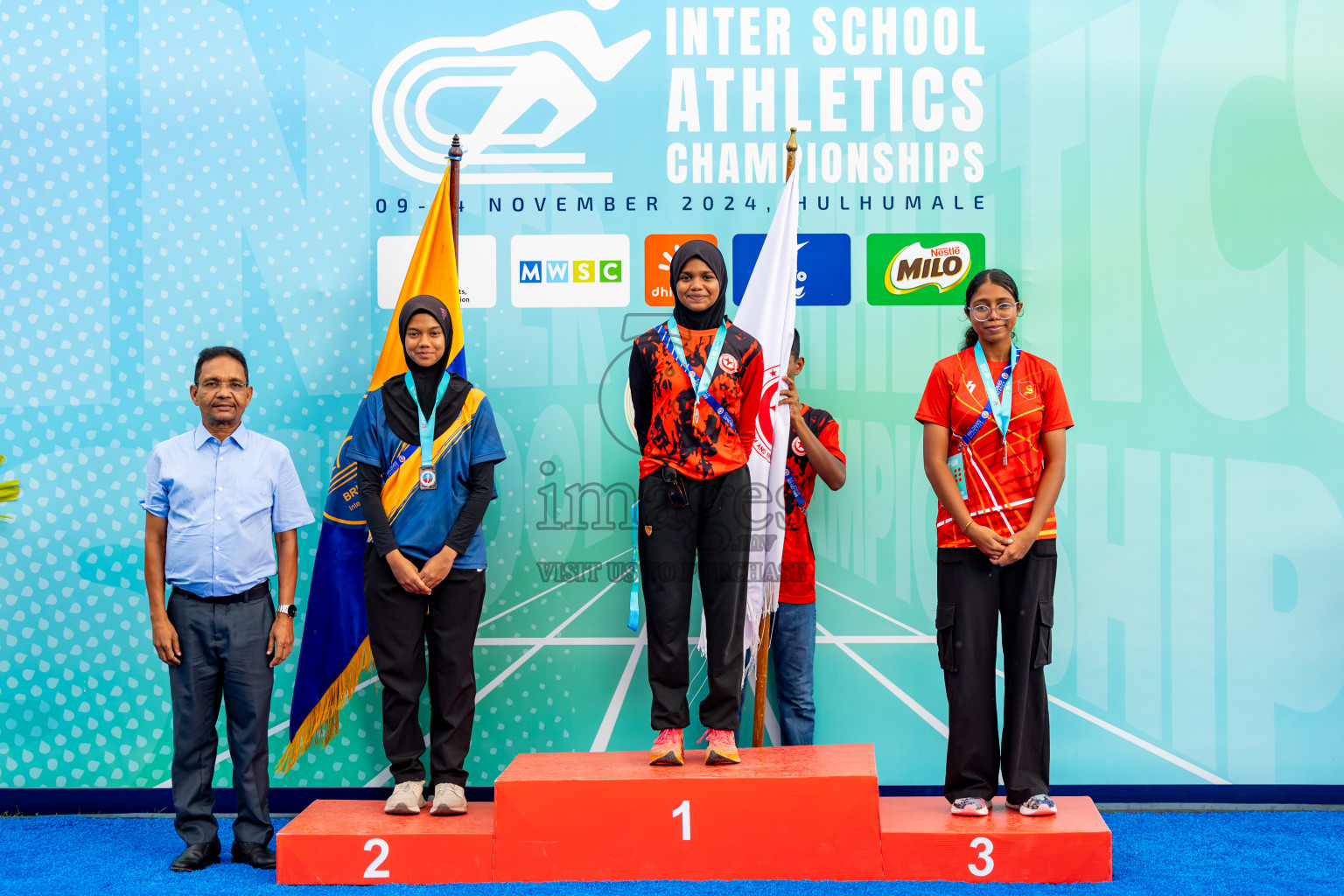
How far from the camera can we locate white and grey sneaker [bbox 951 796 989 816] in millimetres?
2570

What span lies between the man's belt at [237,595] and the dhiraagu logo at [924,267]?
2.32m

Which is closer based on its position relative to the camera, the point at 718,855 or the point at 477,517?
the point at 718,855

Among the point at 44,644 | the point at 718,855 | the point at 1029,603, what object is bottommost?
the point at 718,855

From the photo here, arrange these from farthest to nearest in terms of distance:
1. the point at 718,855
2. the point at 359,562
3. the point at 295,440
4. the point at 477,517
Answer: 1. the point at 295,440
2. the point at 359,562
3. the point at 477,517
4. the point at 718,855

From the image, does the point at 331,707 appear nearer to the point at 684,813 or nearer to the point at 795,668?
the point at 684,813

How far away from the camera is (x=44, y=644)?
3275mm

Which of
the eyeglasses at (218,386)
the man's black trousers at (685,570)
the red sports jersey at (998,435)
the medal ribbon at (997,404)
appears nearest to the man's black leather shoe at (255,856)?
the man's black trousers at (685,570)

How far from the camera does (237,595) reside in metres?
2.70

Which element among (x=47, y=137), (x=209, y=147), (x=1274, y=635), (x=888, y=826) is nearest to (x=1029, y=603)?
(x=888, y=826)

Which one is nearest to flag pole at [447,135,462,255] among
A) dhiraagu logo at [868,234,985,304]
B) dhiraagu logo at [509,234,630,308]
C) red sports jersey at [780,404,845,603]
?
dhiraagu logo at [509,234,630,308]

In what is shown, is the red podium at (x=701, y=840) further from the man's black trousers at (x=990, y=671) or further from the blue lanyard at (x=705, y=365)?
the blue lanyard at (x=705, y=365)

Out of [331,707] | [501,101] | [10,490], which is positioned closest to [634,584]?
[331,707]

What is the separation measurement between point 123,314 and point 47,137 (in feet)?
2.36

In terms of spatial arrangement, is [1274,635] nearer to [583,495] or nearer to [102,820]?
[583,495]
